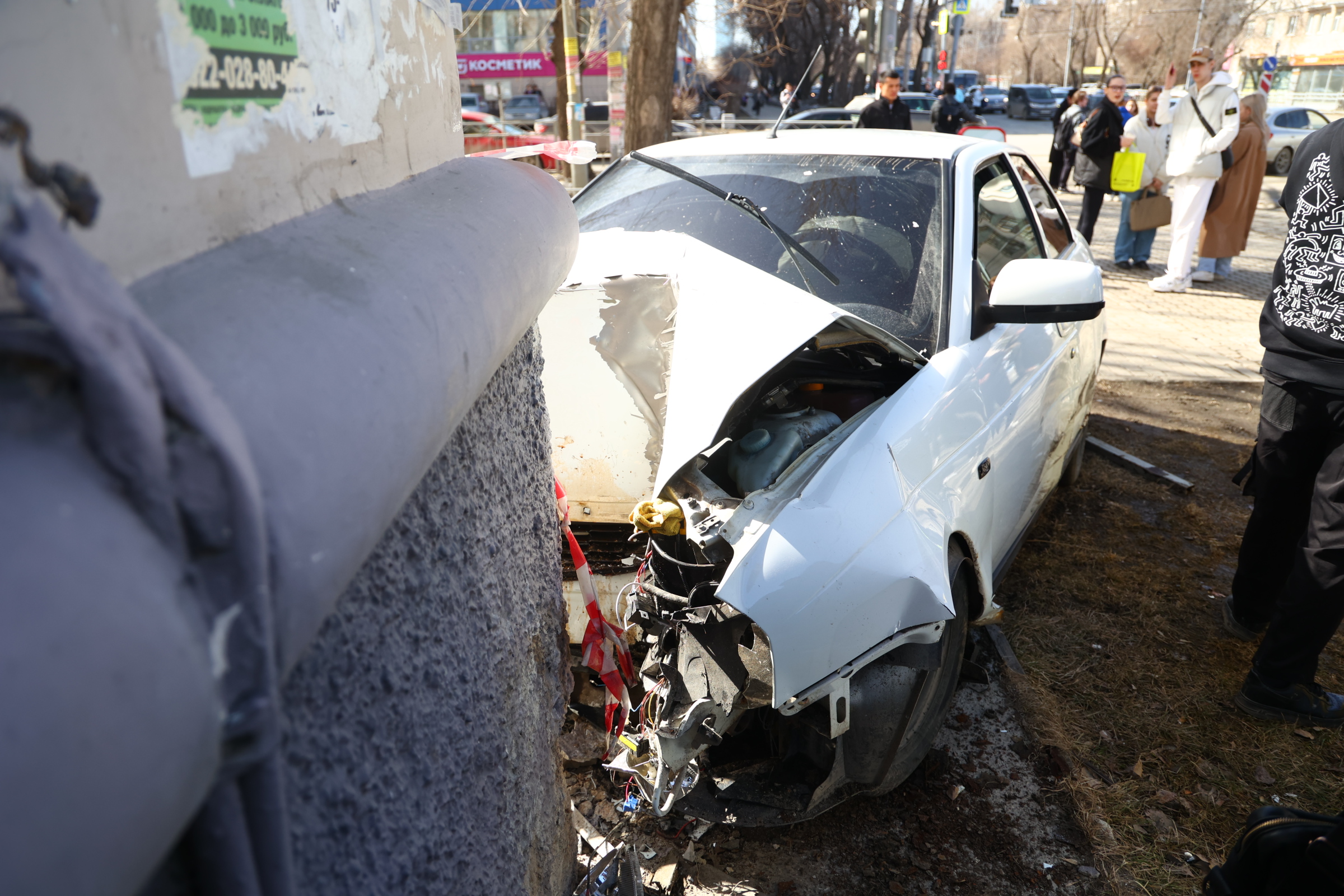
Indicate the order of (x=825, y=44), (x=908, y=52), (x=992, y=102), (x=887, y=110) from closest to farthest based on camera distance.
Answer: (x=887, y=110) → (x=825, y=44) → (x=992, y=102) → (x=908, y=52)

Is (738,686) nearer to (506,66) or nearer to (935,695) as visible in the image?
(935,695)

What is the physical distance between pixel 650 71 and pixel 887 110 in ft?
10.7

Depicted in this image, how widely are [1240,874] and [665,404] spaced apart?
1.76 m

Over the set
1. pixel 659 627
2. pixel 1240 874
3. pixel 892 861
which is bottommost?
pixel 892 861

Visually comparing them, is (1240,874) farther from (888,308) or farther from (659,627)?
(888,308)

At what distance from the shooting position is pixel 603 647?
2355 mm

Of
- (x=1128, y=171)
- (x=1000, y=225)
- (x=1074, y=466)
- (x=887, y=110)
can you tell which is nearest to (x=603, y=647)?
(x=1000, y=225)

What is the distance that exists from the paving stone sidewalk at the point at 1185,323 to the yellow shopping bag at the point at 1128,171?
3.22 feet

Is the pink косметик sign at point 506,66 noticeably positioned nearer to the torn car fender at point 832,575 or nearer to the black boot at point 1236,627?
the black boot at point 1236,627

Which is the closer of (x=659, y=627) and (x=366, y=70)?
(x=366, y=70)

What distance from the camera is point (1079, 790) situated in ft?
8.50

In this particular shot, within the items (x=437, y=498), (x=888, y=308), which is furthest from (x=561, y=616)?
(x=888, y=308)

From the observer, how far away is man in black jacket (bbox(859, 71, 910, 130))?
32.8 ft

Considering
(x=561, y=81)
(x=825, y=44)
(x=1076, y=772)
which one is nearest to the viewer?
(x=1076, y=772)
